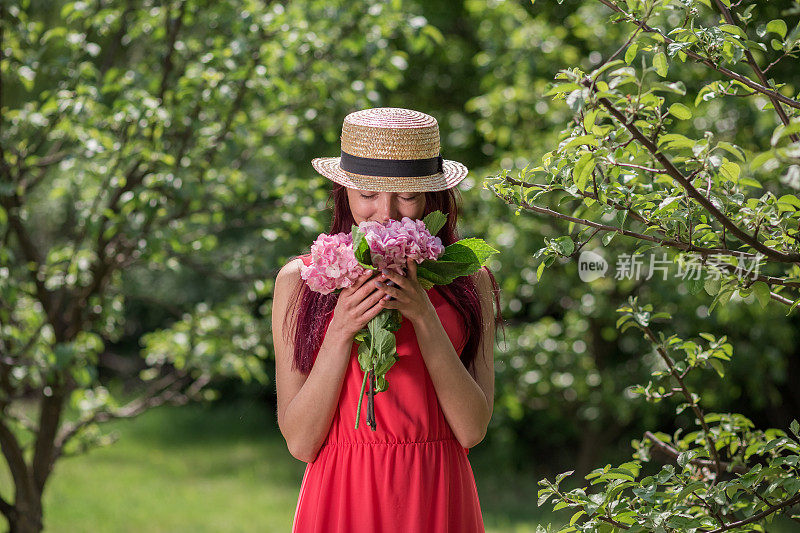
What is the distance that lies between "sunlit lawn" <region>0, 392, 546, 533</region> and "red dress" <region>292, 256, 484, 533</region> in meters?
3.51

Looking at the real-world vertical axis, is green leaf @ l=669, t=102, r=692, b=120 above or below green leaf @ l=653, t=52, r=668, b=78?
below

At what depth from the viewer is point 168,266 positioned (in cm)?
388

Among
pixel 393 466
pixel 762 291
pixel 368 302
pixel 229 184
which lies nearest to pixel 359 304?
pixel 368 302

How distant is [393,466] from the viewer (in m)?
2.12

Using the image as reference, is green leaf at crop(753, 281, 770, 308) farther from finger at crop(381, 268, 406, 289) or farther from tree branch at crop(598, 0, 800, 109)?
finger at crop(381, 268, 406, 289)

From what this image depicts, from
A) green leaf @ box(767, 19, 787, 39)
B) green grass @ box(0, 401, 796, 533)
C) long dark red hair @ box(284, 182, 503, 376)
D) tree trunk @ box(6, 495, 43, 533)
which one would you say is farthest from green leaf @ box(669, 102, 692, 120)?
green grass @ box(0, 401, 796, 533)

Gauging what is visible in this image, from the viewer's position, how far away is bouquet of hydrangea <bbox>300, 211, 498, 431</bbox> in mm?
1842

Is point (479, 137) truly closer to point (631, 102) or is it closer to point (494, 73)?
point (494, 73)

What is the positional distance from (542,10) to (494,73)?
3.42 feet

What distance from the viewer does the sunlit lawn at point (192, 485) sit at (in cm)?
636

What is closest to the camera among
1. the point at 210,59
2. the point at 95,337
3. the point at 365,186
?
the point at 365,186

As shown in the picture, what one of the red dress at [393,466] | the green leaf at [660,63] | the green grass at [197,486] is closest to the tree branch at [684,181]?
the green leaf at [660,63]

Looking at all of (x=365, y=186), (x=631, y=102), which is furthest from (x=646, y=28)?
(x=365, y=186)

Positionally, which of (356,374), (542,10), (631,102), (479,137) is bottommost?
(479,137)
